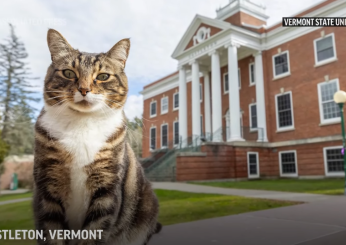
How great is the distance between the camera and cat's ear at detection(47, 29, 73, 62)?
1652mm

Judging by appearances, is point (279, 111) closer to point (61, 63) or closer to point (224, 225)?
point (224, 225)

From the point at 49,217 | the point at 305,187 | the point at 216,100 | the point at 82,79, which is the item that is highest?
the point at 216,100

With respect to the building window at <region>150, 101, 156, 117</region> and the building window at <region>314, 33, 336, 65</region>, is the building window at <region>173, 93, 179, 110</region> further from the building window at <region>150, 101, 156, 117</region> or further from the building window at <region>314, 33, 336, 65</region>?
the building window at <region>314, 33, 336, 65</region>

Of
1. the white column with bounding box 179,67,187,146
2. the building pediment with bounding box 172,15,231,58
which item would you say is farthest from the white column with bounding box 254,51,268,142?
the white column with bounding box 179,67,187,146

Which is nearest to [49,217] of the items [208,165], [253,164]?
[208,165]

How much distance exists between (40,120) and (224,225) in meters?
2.60

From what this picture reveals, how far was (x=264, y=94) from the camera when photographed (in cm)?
1912

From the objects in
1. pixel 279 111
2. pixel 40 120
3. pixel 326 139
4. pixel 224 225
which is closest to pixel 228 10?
pixel 279 111

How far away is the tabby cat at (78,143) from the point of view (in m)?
1.60

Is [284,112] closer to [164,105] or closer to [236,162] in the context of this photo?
[236,162]

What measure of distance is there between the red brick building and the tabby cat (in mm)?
11985

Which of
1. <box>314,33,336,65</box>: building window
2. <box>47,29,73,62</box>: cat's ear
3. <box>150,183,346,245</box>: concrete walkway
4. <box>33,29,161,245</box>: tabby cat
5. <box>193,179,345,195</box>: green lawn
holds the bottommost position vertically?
<box>193,179,345,195</box>: green lawn

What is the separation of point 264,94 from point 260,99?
0.45 meters

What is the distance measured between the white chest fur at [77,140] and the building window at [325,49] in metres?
17.6
